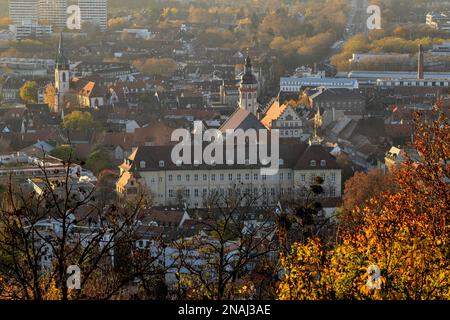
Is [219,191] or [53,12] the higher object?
[53,12]

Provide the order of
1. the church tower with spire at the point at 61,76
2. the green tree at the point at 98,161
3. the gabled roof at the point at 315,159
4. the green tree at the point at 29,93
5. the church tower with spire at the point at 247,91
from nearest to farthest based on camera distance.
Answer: the gabled roof at the point at 315,159
the green tree at the point at 98,161
the church tower with spire at the point at 247,91
the church tower with spire at the point at 61,76
the green tree at the point at 29,93

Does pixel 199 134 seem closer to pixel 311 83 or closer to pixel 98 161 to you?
pixel 98 161

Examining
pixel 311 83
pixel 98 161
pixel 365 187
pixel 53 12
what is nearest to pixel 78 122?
pixel 98 161

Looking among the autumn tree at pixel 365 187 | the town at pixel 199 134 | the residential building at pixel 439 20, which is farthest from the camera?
the residential building at pixel 439 20

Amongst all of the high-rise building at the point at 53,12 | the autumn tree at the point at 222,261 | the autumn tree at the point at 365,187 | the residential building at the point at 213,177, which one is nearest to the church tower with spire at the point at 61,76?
the residential building at the point at 213,177

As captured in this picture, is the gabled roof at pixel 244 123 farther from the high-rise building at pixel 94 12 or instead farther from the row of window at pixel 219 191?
the high-rise building at pixel 94 12
